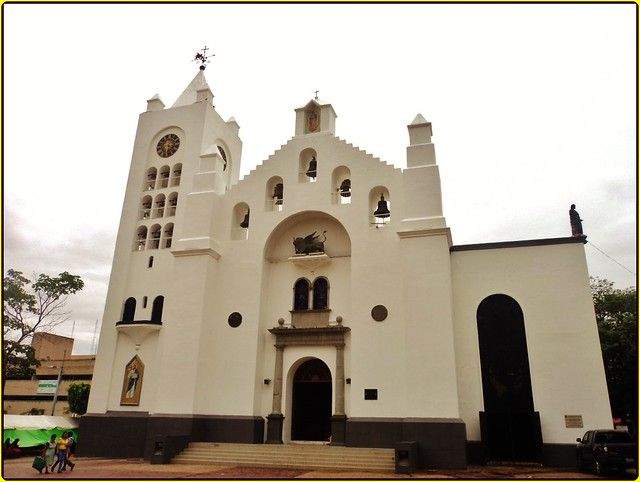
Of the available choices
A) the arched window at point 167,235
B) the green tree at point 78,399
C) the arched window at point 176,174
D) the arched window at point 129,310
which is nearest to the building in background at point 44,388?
the green tree at point 78,399

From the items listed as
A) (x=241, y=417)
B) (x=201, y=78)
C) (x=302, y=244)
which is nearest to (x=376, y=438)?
(x=241, y=417)

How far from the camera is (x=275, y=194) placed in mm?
23141

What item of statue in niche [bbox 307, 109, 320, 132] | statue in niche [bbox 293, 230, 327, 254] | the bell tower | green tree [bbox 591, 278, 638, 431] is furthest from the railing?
green tree [bbox 591, 278, 638, 431]

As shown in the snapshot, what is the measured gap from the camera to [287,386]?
19812mm

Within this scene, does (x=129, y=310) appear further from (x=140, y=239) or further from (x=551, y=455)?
(x=551, y=455)

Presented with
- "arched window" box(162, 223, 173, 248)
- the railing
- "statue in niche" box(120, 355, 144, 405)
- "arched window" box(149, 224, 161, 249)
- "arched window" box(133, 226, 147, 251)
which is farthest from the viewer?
"arched window" box(133, 226, 147, 251)

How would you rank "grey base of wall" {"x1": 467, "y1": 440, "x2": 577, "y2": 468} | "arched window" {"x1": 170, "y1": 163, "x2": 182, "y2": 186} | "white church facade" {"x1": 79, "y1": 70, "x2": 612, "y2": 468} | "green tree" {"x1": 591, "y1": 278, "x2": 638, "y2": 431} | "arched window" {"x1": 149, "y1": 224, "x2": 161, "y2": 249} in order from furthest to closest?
1. "green tree" {"x1": 591, "y1": 278, "x2": 638, "y2": 431}
2. "arched window" {"x1": 170, "y1": 163, "x2": 182, "y2": 186}
3. "arched window" {"x1": 149, "y1": 224, "x2": 161, "y2": 249}
4. "white church facade" {"x1": 79, "y1": 70, "x2": 612, "y2": 468}
5. "grey base of wall" {"x1": 467, "y1": 440, "x2": 577, "y2": 468}

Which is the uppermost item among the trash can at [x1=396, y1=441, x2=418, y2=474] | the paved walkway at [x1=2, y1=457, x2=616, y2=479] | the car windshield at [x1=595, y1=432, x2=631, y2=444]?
the car windshield at [x1=595, y1=432, x2=631, y2=444]

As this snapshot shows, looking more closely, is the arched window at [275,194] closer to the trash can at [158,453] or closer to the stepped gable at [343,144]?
the stepped gable at [343,144]

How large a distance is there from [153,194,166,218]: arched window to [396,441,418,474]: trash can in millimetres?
17742

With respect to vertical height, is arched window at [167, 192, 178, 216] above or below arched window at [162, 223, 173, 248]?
above

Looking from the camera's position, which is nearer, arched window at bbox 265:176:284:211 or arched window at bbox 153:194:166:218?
arched window at bbox 265:176:284:211

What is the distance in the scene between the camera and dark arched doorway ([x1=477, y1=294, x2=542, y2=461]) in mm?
16516

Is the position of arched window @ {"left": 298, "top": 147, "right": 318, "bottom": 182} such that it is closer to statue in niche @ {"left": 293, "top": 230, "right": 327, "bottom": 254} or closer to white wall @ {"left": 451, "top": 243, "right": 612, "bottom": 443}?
statue in niche @ {"left": 293, "top": 230, "right": 327, "bottom": 254}
